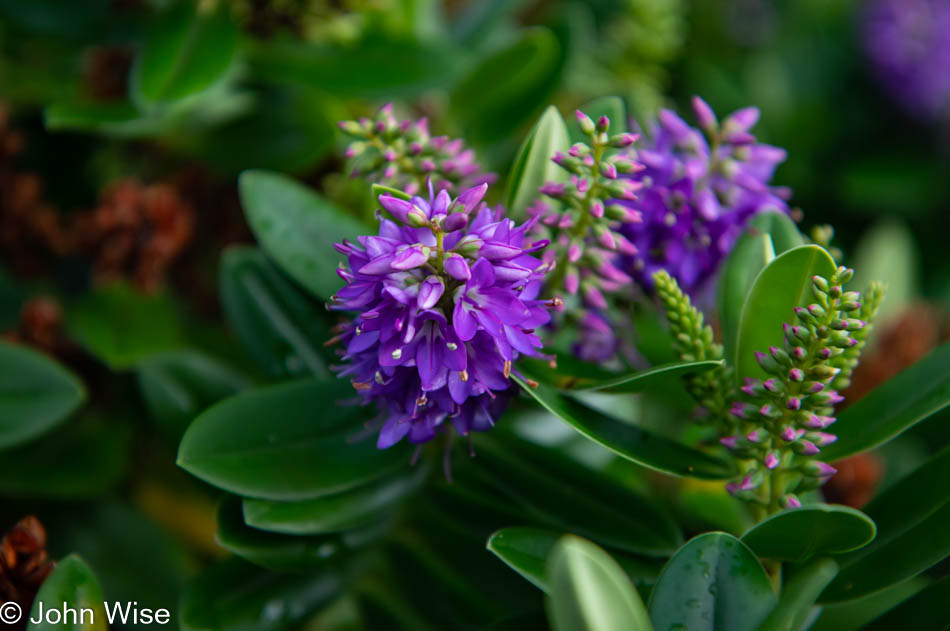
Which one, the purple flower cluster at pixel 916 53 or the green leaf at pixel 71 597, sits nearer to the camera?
the green leaf at pixel 71 597

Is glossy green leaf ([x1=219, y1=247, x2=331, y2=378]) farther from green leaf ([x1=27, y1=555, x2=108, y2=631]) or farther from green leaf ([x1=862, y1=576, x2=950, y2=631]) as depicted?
green leaf ([x1=862, y1=576, x2=950, y2=631])

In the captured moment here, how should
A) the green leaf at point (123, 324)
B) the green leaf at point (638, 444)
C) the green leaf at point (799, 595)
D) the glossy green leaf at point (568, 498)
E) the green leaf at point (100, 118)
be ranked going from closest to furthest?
the green leaf at point (799, 595)
the green leaf at point (638, 444)
the glossy green leaf at point (568, 498)
the green leaf at point (100, 118)
the green leaf at point (123, 324)

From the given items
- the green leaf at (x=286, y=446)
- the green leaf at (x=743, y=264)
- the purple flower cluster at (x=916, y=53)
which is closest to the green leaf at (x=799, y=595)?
the green leaf at (x=743, y=264)

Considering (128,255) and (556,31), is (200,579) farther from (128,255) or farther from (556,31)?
(556,31)

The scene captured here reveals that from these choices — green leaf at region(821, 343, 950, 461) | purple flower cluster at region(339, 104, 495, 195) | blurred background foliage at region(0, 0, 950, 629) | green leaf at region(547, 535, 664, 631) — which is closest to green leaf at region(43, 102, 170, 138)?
blurred background foliage at region(0, 0, 950, 629)

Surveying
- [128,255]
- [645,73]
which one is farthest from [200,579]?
[645,73]

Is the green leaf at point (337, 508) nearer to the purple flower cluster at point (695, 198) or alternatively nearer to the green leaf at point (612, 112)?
the purple flower cluster at point (695, 198)
